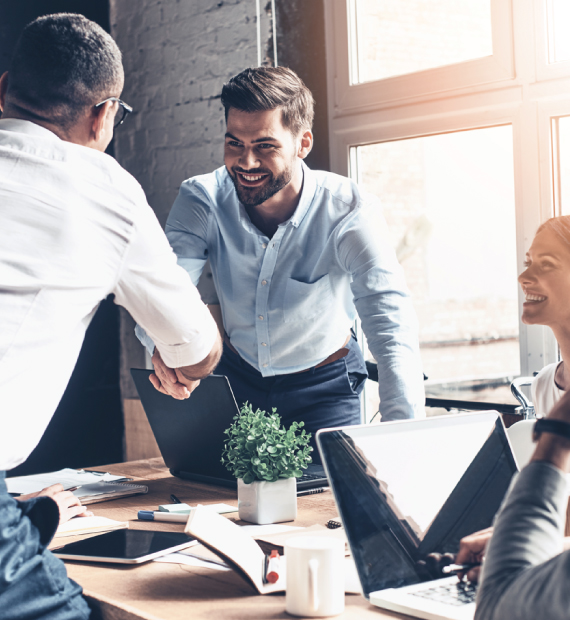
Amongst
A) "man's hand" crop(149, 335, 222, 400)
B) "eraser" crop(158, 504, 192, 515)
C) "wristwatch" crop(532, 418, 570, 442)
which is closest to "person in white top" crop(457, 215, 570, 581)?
"man's hand" crop(149, 335, 222, 400)

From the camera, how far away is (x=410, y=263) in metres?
3.12

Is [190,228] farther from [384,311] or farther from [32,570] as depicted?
[32,570]

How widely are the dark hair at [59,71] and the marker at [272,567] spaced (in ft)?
2.51

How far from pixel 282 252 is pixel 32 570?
1.39 meters

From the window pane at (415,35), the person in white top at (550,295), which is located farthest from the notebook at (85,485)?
the window pane at (415,35)

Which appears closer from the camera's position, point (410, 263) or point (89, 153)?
point (89, 153)

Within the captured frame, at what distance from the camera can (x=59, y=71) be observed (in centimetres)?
120

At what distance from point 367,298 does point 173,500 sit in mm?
752

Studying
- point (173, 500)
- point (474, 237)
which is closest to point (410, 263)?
point (474, 237)

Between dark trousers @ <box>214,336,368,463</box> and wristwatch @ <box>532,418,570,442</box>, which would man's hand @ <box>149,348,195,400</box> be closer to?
dark trousers @ <box>214,336,368,463</box>

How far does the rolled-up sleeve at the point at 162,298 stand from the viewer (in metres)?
1.18

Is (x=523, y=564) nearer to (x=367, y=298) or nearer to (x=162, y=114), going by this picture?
(x=367, y=298)

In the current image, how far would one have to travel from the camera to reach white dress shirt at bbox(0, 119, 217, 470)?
1.02 metres

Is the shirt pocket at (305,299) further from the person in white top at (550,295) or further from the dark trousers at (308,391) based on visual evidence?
the person in white top at (550,295)
